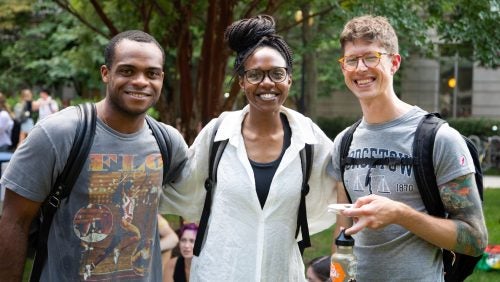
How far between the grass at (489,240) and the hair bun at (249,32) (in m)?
4.99

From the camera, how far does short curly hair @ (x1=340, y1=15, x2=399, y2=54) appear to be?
3.51 metres

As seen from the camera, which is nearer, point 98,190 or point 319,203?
point 98,190

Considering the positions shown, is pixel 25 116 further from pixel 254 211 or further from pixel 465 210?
pixel 465 210

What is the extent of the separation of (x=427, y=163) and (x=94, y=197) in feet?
5.01

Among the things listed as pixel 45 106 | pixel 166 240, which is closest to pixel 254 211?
pixel 166 240

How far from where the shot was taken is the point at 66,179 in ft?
10.8

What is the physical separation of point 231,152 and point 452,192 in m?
1.25

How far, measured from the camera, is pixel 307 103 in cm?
2088

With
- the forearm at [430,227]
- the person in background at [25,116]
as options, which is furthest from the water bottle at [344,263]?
the person in background at [25,116]

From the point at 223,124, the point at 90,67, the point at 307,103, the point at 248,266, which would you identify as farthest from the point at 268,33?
the point at 307,103

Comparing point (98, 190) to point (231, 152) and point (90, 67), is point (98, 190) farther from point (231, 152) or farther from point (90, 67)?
point (90, 67)

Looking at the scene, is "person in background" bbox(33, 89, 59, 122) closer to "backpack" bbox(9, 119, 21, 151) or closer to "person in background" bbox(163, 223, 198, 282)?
"backpack" bbox(9, 119, 21, 151)

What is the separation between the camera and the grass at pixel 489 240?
817 cm

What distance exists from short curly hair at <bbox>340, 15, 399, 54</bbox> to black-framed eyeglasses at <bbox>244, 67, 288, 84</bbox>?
0.48m
